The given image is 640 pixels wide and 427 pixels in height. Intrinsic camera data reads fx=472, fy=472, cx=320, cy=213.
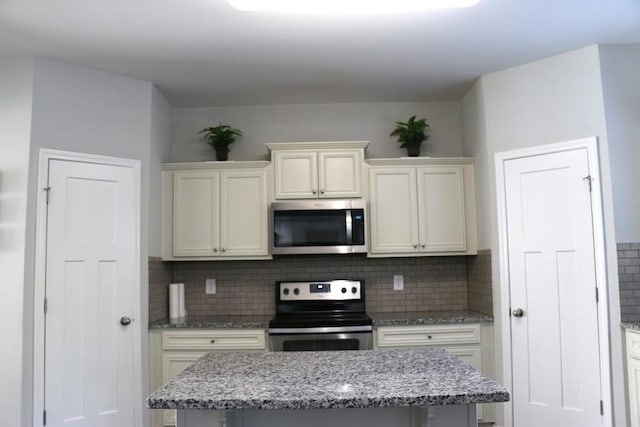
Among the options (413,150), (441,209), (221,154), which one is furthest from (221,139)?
(441,209)

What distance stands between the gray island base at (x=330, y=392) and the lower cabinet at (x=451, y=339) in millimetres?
1539

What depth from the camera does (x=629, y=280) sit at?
115 inches

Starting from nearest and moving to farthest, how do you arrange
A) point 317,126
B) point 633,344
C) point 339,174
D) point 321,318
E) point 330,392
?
point 330,392 < point 633,344 < point 321,318 < point 339,174 < point 317,126

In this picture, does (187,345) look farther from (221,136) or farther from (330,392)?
(330,392)

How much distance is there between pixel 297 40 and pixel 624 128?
2.14 meters

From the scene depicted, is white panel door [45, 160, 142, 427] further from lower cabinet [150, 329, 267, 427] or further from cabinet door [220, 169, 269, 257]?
cabinet door [220, 169, 269, 257]

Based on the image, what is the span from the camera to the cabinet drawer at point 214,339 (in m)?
3.51

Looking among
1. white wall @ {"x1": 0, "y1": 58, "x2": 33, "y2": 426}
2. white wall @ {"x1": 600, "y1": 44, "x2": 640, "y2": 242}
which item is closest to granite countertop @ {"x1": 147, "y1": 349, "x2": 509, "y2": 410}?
white wall @ {"x1": 0, "y1": 58, "x2": 33, "y2": 426}

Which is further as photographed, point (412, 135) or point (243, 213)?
point (412, 135)

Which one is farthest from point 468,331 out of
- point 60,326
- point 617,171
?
point 60,326

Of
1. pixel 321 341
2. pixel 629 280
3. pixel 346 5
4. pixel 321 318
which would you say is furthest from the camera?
pixel 321 318

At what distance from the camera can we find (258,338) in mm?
3512

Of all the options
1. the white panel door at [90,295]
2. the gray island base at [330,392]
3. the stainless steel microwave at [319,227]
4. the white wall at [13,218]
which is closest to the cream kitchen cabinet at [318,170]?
the stainless steel microwave at [319,227]

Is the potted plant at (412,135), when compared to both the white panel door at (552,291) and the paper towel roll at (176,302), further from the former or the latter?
the paper towel roll at (176,302)
